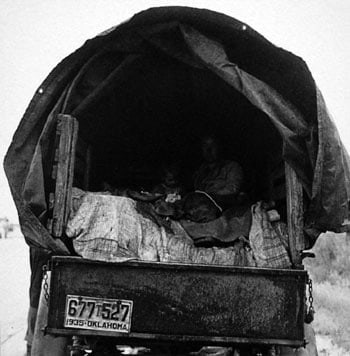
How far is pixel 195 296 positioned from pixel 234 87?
144cm

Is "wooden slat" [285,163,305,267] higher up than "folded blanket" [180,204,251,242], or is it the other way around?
"wooden slat" [285,163,305,267]

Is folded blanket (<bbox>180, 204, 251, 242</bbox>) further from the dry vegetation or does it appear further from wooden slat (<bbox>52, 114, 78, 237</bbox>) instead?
the dry vegetation

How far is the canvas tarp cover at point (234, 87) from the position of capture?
3.46 meters

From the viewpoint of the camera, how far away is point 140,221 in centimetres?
385

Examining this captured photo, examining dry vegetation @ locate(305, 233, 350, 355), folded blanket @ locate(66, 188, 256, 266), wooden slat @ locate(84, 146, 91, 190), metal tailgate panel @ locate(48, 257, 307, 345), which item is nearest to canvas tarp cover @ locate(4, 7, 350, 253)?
folded blanket @ locate(66, 188, 256, 266)

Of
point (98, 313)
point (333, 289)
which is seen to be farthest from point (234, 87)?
point (333, 289)

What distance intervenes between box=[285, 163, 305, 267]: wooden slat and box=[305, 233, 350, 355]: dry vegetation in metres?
5.90

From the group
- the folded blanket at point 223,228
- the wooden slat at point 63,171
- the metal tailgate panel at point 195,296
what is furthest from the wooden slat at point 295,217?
the wooden slat at point 63,171

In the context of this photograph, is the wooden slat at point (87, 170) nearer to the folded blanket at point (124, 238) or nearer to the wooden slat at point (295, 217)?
Result: the folded blanket at point (124, 238)

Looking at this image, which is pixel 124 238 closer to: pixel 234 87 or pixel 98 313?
pixel 98 313

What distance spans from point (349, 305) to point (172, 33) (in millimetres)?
12902

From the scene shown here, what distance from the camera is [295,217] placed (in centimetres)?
362

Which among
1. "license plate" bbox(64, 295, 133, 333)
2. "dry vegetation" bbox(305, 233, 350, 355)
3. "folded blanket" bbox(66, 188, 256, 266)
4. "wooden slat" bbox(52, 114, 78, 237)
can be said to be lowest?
"dry vegetation" bbox(305, 233, 350, 355)

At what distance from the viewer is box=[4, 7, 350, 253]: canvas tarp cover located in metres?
3.46
